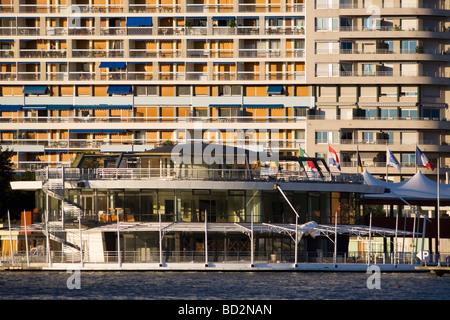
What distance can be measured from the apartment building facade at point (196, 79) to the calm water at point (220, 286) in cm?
5545

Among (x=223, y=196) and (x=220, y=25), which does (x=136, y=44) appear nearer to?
(x=220, y=25)

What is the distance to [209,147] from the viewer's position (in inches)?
3524

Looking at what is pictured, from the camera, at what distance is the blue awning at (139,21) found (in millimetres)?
135625

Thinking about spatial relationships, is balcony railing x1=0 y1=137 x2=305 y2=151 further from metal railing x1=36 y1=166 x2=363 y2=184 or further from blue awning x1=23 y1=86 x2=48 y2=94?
metal railing x1=36 y1=166 x2=363 y2=184

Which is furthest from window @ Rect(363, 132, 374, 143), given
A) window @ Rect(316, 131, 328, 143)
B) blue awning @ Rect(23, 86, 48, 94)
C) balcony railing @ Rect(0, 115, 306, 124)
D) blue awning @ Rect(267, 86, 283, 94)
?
blue awning @ Rect(23, 86, 48, 94)

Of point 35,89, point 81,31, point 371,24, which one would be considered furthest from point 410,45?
point 35,89

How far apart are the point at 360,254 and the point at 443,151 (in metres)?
50.4

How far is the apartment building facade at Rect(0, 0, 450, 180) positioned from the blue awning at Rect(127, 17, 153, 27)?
0.41 ft

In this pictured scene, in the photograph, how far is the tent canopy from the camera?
331ft

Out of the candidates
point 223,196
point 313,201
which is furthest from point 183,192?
point 313,201

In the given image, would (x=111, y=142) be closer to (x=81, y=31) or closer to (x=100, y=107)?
(x=100, y=107)
